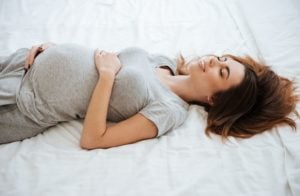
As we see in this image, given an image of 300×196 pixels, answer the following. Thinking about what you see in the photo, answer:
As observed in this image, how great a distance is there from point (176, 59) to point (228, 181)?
2.23 feet

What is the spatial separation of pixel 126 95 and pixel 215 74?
37 cm

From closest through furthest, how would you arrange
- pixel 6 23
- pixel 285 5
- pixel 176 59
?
pixel 176 59 → pixel 6 23 → pixel 285 5

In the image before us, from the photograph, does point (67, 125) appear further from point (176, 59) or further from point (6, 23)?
point (6, 23)

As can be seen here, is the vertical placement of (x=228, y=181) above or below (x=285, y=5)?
below

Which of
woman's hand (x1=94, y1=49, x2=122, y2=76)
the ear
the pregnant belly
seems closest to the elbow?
the pregnant belly

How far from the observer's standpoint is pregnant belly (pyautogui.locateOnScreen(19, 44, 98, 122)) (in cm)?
107

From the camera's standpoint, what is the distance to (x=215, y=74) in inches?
47.2

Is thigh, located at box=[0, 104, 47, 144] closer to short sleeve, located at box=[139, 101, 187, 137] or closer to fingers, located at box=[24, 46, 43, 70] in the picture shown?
fingers, located at box=[24, 46, 43, 70]

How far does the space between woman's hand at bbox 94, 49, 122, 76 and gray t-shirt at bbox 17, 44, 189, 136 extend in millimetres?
24

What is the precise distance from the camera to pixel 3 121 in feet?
3.45

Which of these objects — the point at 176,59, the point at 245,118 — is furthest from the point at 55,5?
the point at 245,118

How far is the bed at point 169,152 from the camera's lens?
959 millimetres

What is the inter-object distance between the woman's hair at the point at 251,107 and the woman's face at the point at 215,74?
0.07ft

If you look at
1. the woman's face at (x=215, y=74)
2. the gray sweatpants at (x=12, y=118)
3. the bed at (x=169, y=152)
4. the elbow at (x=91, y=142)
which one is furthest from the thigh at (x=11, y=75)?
the woman's face at (x=215, y=74)
